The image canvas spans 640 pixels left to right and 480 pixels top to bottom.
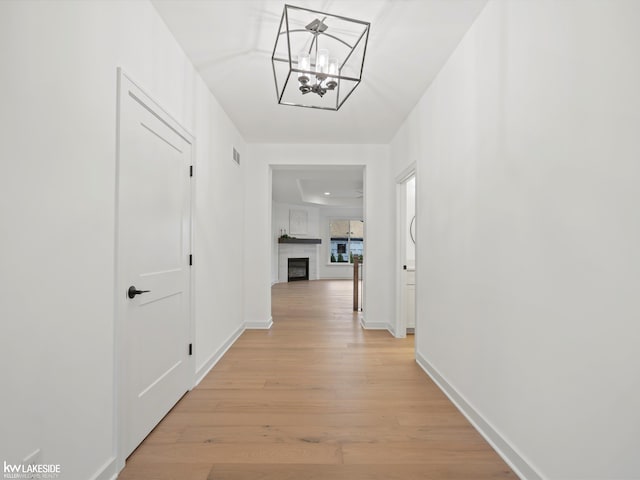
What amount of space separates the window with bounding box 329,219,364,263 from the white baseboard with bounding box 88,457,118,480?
34.4ft

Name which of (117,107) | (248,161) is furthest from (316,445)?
(248,161)

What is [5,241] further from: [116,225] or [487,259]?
[487,259]

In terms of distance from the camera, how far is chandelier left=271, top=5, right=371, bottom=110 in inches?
80.2

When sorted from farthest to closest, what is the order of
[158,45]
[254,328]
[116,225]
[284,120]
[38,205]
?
[254,328], [284,120], [158,45], [116,225], [38,205]

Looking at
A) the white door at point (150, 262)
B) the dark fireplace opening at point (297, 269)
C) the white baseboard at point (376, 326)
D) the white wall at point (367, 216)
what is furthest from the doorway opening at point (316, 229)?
the white door at point (150, 262)

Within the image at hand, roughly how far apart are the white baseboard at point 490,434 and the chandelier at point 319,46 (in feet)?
7.39

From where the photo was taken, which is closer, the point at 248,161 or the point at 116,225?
the point at 116,225

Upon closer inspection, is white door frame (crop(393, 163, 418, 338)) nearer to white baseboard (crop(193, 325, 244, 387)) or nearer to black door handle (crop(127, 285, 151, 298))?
white baseboard (crop(193, 325, 244, 387))

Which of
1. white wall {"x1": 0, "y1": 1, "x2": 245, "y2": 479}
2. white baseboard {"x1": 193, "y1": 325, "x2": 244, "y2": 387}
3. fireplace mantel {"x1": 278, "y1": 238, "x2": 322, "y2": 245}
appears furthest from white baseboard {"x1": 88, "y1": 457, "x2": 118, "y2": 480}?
fireplace mantel {"x1": 278, "y1": 238, "x2": 322, "y2": 245}

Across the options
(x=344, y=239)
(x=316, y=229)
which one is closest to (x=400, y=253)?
(x=316, y=229)

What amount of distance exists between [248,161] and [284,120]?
109cm

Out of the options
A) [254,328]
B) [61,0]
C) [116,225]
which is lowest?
[254,328]

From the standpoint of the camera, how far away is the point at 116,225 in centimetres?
167
